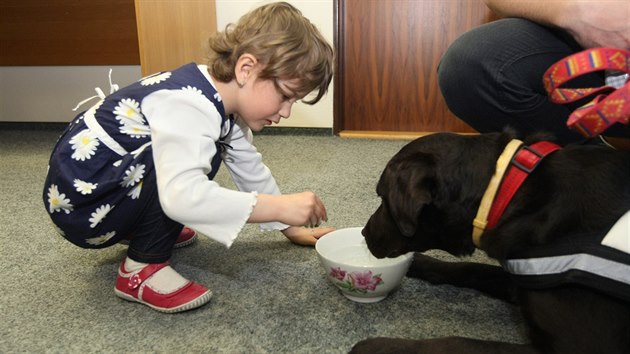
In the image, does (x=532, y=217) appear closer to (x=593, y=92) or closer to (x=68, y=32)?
(x=593, y=92)

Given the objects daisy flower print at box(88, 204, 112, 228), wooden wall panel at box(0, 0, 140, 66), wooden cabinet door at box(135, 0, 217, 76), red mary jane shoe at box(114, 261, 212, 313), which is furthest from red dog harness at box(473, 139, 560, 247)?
wooden wall panel at box(0, 0, 140, 66)

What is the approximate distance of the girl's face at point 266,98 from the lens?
42.7 inches

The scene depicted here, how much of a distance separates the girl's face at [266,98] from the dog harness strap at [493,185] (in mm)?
455

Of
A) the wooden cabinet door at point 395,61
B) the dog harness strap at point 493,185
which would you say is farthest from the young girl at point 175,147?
the wooden cabinet door at point 395,61

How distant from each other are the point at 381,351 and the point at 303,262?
45cm

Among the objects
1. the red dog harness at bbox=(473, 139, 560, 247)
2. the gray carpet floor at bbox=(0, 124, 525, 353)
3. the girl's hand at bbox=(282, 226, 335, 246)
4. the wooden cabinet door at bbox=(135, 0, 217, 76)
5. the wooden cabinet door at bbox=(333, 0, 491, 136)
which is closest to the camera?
the red dog harness at bbox=(473, 139, 560, 247)

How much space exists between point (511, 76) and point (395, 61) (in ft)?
6.13

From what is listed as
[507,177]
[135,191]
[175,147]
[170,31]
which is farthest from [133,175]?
[170,31]

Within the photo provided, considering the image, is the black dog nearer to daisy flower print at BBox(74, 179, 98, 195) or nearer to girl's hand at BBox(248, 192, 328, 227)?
girl's hand at BBox(248, 192, 328, 227)

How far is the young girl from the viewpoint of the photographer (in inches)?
38.9

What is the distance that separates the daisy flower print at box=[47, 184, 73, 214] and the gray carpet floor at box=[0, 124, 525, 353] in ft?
0.62

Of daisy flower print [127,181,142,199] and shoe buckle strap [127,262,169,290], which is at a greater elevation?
daisy flower print [127,181,142,199]

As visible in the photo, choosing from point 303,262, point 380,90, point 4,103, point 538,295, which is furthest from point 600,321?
point 4,103

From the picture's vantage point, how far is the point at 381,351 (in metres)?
0.86
